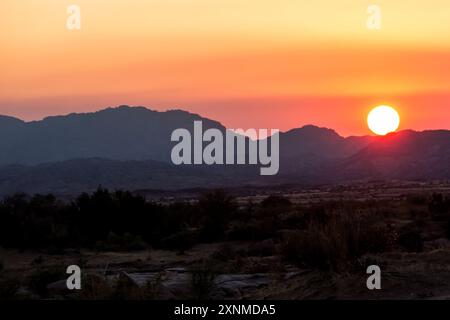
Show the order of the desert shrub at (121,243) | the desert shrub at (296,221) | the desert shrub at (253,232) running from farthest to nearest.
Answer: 1. the desert shrub at (296,221)
2. the desert shrub at (253,232)
3. the desert shrub at (121,243)

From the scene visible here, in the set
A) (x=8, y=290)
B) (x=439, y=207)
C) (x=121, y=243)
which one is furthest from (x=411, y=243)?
(x=439, y=207)

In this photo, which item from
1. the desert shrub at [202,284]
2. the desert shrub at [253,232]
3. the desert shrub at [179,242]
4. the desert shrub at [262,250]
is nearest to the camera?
the desert shrub at [202,284]

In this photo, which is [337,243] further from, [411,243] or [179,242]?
[179,242]

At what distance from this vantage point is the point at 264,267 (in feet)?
56.9

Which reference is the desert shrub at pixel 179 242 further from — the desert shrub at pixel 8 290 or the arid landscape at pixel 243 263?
the desert shrub at pixel 8 290

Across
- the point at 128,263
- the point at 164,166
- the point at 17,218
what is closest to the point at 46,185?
the point at 164,166

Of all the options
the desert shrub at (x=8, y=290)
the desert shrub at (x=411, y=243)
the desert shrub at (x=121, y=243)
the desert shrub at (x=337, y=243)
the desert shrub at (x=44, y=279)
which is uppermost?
the desert shrub at (x=337, y=243)

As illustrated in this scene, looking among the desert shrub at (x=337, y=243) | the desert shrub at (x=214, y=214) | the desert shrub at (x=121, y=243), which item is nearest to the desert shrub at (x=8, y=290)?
the desert shrub at (x=337, y=243)

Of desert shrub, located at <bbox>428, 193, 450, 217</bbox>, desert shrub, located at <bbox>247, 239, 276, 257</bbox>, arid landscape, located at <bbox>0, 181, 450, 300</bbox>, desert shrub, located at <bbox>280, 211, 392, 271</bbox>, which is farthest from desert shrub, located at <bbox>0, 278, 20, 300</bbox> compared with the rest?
desert shrub, located at <bbox>428, 193, 450, 217</bbox>

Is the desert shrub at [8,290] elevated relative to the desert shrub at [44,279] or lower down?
elevated

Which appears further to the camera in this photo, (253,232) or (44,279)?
(253,232)

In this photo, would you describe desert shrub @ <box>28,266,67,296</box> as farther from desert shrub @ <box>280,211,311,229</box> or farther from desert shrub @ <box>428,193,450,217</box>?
desert shrub @ <box>428,193,450,217</box>

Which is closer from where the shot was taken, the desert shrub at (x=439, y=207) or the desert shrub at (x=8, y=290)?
the desert shrub at (x=8, y=290)
